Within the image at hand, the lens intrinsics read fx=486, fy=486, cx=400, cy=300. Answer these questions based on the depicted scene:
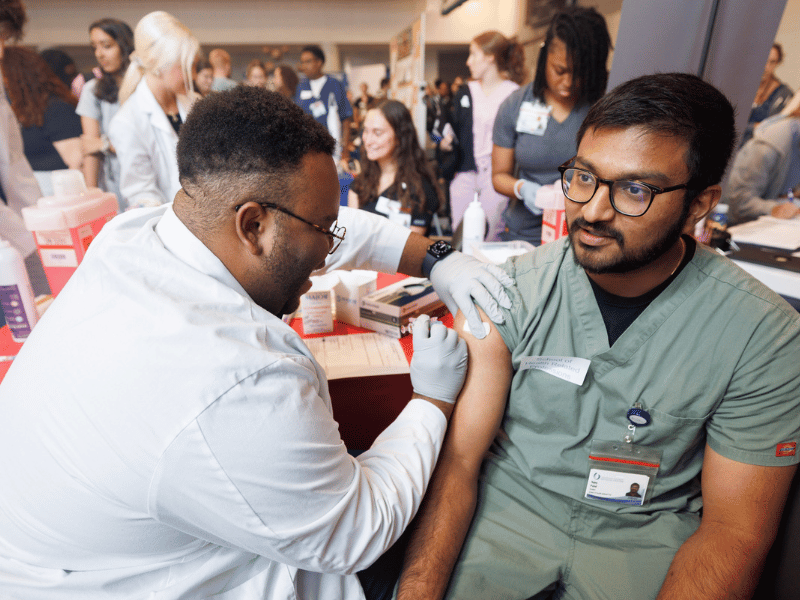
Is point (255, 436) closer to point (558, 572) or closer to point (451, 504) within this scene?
point (451, 504)

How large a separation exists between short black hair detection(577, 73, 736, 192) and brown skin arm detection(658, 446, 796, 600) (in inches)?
24.3

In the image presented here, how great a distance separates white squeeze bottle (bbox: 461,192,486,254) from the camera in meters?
1.95

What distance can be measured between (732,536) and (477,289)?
74cm

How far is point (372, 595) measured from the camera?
1.10 metres

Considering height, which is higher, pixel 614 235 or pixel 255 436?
pixel 614 235

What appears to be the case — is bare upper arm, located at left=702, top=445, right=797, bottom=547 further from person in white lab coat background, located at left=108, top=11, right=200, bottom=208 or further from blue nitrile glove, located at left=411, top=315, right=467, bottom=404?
person in white lab coat background, located at left=108, top=11, right=200, bottom=208

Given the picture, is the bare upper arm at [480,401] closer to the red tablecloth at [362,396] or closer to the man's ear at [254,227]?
the red tablecloth at [362,396]

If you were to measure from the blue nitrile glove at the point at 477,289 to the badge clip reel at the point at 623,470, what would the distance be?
374 mm

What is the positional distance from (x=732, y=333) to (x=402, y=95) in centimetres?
534

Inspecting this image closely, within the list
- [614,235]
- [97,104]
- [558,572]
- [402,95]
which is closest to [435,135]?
[402,95]

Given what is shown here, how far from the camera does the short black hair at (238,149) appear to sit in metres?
0.80

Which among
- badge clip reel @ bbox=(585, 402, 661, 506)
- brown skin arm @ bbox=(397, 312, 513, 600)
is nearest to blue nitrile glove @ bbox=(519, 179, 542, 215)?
brown skin arm @ bbox=(397, 312, 513, 600)

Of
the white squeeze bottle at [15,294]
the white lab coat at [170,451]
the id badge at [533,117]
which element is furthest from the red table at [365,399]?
the id badge at [533,117]

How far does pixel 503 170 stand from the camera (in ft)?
8.38
